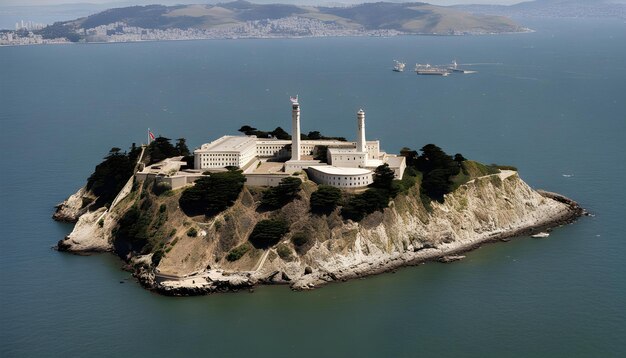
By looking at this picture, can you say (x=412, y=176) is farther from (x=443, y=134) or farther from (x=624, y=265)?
(x=443, y=134)

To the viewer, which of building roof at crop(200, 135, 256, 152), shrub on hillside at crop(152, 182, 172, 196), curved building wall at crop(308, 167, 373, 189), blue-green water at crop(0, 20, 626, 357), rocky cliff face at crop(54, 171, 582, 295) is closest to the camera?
blue-green water at crop(0, 20, 626, 357)

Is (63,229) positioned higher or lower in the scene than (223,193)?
lower

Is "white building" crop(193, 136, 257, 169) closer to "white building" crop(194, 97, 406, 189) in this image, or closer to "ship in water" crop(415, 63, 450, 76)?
"white building" crop(194, 97, 406, 189)

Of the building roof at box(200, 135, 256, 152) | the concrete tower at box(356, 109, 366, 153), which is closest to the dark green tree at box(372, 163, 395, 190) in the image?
the concrete tower at box(356, 109, 366, 153)

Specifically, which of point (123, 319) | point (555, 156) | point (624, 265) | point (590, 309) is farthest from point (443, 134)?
point (123, 319)

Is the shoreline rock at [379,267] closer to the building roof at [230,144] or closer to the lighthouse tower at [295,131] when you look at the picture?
the lighthouse tower at [295,131]

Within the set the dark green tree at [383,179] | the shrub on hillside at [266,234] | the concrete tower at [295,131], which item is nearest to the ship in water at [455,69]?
the concrete tower at [295,131]
